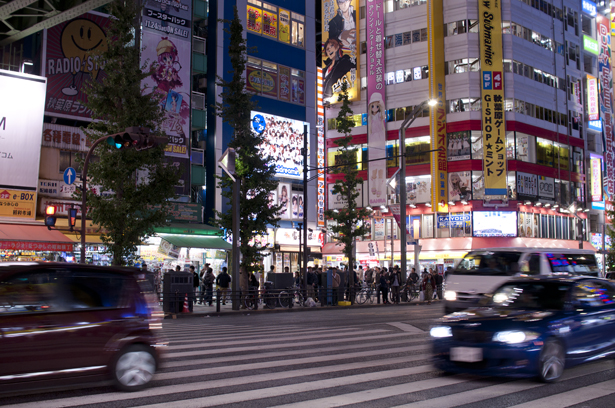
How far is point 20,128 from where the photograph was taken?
2892 centimetres

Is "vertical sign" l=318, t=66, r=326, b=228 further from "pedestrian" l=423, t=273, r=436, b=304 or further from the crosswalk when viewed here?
the crosswalk

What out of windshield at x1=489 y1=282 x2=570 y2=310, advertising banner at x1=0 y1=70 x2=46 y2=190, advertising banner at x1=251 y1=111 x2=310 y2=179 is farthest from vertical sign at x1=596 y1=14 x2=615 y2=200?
windshield at x1=489 y1=282 x2=570 y2=310

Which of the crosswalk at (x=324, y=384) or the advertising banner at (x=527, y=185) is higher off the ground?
the advertising banner at (x=527, y=185)

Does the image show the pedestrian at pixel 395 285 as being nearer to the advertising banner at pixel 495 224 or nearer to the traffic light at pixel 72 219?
the traffic light at pixel 72 219

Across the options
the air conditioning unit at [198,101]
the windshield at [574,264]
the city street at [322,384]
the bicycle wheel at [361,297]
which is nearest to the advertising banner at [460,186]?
the bicycle wheel at [361,297]

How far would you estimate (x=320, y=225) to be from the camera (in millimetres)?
50406

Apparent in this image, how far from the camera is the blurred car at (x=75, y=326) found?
6.66m

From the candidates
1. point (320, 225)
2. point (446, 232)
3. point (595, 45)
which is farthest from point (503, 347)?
point (595, 45)

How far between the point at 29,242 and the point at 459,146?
39.5 m

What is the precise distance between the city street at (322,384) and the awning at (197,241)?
23755 mm

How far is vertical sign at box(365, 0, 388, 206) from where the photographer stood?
192ft

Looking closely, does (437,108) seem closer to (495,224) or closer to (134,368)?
(495,224)

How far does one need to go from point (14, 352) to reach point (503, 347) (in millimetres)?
5878

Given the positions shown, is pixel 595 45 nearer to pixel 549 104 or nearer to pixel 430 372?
pixel 549 104
